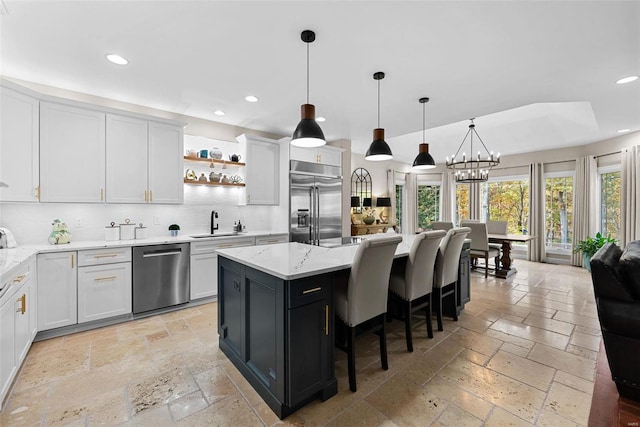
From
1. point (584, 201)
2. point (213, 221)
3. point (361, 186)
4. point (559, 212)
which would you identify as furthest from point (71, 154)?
point (559, 212)

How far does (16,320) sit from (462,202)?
883 centimetres

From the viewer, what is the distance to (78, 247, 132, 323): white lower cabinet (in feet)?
9.54

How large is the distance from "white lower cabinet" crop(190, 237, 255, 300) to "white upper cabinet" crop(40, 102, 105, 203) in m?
1.25

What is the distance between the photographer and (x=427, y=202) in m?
8.53

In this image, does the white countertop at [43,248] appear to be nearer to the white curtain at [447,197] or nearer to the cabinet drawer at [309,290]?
the cabinet drawer at [309,290]

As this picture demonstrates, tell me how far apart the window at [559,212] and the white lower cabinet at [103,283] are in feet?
27.7

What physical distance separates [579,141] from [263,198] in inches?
264

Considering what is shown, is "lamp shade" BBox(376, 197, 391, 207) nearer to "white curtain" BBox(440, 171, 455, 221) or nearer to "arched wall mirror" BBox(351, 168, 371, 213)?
"arched wall mirror" BBox(351, 168, 371, 213)

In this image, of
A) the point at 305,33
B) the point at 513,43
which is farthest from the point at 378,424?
the point at 513,43

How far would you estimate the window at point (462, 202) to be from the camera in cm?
793

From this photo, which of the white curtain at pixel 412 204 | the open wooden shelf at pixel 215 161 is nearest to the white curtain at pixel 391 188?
the white curtain at pixel 412 204

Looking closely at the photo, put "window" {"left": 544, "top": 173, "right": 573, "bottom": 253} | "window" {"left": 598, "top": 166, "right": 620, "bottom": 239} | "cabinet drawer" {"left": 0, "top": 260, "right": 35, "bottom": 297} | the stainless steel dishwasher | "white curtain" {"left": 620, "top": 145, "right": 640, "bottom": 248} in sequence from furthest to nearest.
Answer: "window" {"left": 544, "top": 173, "right": 573, "bottom": 253} < "window" {"left": 598, "top": 166, "right": 620, "bottom": 239} < "white curtain" {"left": 620, "top": 145, "right": 640, "bottom": 248} < the stainless steel dishwasher < "cabinet drawer" {"left": 0, "top": 260, "right": 35, "bottom": 297}

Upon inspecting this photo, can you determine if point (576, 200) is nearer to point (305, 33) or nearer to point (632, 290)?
point (632, 290)

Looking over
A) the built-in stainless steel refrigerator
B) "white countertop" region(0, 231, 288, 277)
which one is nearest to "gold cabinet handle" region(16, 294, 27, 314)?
"white countertop" region(0, 231, 288, 277)
